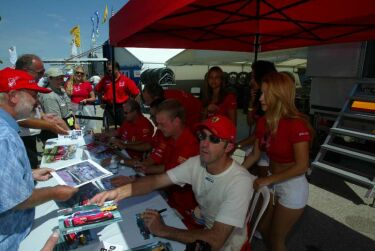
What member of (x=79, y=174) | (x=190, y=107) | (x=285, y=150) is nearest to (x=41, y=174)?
(x=79, y=174)

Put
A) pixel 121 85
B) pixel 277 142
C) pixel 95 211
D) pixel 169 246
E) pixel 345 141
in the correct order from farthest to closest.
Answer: pixel 121 85 < pixel 345 141 < pixel 277 142 < pixel 95 211 < pixel 169 246

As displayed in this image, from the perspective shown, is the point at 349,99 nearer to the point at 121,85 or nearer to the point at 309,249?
the point at 309,249

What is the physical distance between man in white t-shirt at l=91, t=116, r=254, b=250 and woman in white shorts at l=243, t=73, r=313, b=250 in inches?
16.7

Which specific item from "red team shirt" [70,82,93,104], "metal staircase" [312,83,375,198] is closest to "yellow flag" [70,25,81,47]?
"red team shirt" [70,82,93,104]

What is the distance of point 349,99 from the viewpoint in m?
4.37

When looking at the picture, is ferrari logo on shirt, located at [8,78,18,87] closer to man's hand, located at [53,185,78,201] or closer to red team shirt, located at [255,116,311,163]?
man's hand, located at [53,185,78,201]

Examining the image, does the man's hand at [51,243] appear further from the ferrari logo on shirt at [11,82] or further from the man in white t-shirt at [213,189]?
the ferrari logo on shirt at [11,82]

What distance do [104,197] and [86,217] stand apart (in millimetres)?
263

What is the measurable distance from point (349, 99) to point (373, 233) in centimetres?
218

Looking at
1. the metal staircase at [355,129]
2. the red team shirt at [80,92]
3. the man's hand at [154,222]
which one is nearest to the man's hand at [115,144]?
the man's hand at [154,222]

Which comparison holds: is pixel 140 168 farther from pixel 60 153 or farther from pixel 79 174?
pixel 60 153

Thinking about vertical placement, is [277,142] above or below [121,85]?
below

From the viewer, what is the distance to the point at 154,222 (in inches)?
64.3

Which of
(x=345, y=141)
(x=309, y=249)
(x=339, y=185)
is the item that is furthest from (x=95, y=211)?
(x=345, y=141)
